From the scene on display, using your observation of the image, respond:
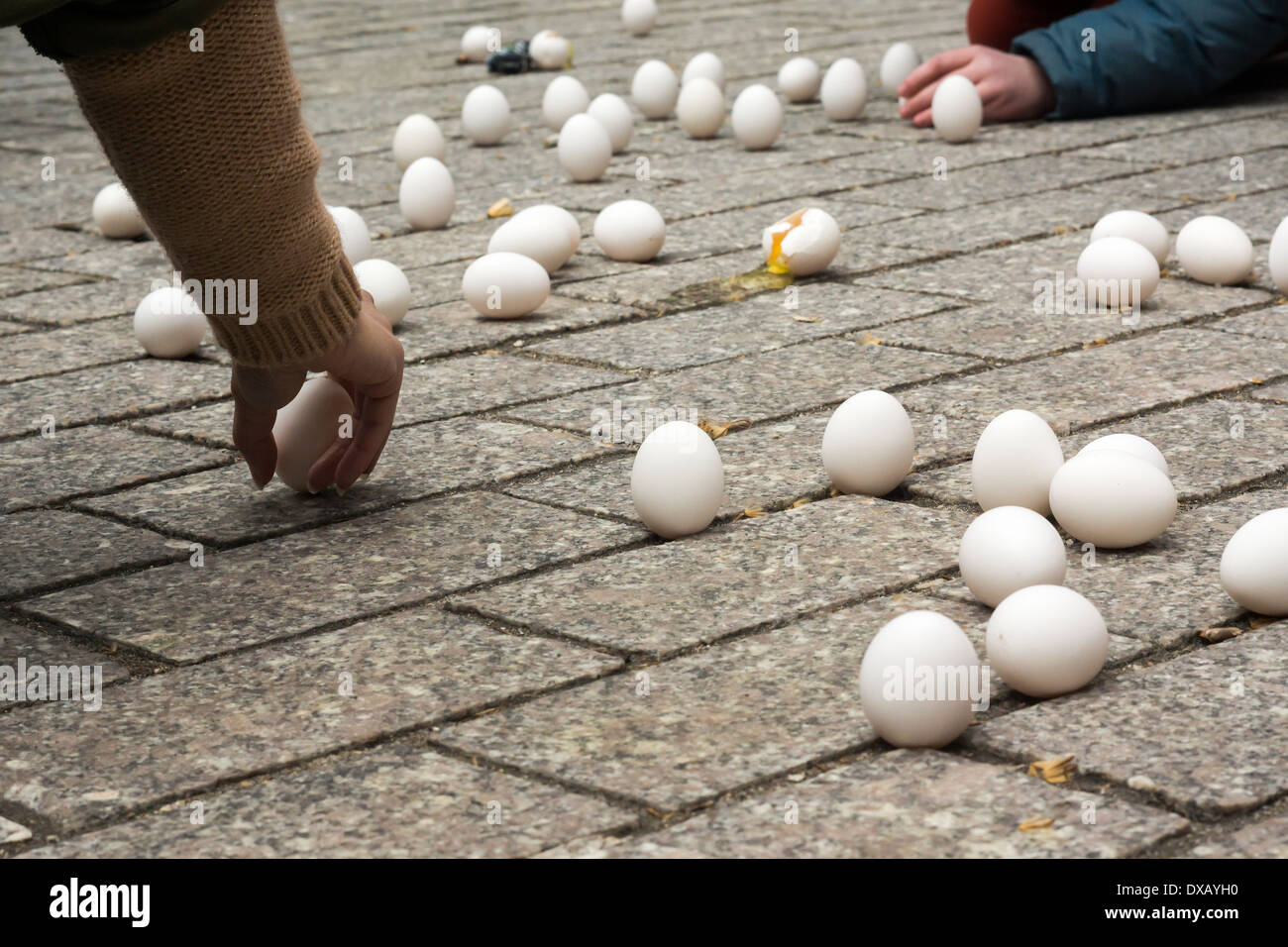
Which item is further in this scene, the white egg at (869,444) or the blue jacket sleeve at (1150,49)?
the blue jacket sleeve at (1150,49)

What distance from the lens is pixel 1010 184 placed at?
4941mm

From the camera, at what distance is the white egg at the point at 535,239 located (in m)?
4.07

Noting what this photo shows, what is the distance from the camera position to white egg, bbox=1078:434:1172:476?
8.43ft

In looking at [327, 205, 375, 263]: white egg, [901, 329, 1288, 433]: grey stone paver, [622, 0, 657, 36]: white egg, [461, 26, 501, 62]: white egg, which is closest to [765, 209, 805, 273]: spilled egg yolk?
[901, 329, 1288, 433]: grey stone paver

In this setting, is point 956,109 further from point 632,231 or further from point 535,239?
point 535,239

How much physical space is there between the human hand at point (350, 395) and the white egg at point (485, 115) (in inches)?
121

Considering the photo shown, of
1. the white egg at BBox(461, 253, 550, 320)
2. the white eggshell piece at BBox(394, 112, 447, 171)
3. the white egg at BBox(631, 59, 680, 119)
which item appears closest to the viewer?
the white egg at BBox(461, 253, 550, 320)

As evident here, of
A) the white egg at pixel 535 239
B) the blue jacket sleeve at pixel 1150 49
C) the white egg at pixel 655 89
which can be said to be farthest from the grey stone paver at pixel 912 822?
the white egg at pixel 655 89

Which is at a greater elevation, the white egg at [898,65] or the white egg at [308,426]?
the white egg at [898,65]

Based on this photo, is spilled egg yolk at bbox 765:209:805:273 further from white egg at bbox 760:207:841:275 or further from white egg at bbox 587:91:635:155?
white egg at bbox 587:91:635:155

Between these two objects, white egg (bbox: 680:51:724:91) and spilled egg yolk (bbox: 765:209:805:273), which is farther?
white egg (bbox: 680:51:724:91)

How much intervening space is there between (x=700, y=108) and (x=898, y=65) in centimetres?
104

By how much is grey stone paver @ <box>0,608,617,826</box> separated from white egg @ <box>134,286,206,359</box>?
1.49m

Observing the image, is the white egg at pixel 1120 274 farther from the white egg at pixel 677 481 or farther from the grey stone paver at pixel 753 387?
the white egg at pixel 677 481
